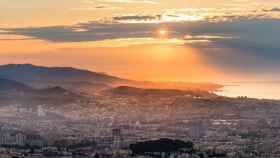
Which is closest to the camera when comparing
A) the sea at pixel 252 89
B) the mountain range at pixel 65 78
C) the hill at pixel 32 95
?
the hill at pixel 32 95

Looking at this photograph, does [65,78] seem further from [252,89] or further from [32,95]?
[252,89]

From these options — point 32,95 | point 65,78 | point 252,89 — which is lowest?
point 32,95

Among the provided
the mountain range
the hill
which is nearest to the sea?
the mountain range

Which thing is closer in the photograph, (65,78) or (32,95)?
(32,95)

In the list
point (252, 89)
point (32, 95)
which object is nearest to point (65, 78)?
point (32, 95)

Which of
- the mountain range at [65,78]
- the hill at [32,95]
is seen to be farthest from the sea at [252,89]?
the hill at [32,95]

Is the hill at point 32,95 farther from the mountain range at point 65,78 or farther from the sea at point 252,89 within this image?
the sea at point 252,89

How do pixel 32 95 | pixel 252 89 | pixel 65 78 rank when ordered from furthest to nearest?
pixel 252 89 → pixel 65 78 → pixel 32 95

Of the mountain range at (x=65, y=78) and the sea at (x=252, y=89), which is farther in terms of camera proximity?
the mountain range at (x=65, y=78)

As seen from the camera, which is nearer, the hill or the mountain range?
the hill

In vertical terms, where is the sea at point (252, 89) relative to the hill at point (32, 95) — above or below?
above

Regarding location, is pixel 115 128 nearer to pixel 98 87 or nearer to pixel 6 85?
pixel 6 85

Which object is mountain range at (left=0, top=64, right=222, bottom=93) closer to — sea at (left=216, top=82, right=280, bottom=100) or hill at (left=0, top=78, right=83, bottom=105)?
sea at (left=216, top=82, right=280, bottom=100)
